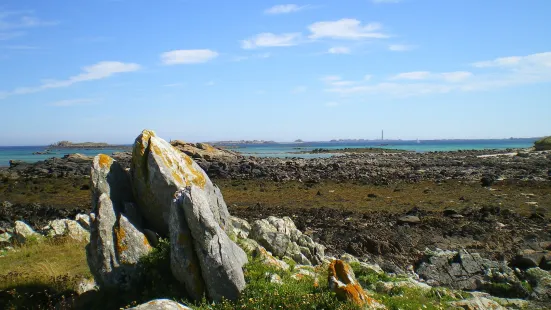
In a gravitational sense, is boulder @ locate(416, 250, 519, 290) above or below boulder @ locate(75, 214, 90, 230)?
below

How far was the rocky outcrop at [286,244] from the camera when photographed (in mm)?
13570

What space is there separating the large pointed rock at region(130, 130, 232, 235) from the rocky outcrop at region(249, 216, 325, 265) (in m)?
1.66

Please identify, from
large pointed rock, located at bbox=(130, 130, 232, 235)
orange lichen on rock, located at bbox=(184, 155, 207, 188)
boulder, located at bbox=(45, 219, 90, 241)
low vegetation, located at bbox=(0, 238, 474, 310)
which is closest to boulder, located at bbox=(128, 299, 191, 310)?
low vegetation, located at bbox=(0, 238, 474, 310)

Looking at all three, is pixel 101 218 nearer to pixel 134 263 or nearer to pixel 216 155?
pixel 134 263

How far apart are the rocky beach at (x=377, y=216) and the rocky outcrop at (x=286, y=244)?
0.04 m

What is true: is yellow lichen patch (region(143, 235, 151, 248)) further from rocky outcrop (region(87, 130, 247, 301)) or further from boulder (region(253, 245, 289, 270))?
boulder (region(253, 245, 289, 270))

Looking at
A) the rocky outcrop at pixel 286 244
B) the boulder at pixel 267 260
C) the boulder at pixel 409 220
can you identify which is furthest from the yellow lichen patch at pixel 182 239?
the boulder at pixel 409 220

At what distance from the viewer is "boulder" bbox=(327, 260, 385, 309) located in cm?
845

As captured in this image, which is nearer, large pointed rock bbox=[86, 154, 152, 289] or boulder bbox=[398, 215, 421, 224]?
large pointed rock bbox=[86, 154, 152, 289]

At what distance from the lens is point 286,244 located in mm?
13781

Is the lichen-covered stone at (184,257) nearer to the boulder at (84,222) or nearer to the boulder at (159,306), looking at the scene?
the boulder at (159,306)

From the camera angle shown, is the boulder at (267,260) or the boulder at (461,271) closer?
the boulder at (267,260)

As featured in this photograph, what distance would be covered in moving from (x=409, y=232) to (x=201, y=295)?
13.0 meters

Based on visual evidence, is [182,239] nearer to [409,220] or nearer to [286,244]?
[286,244]
